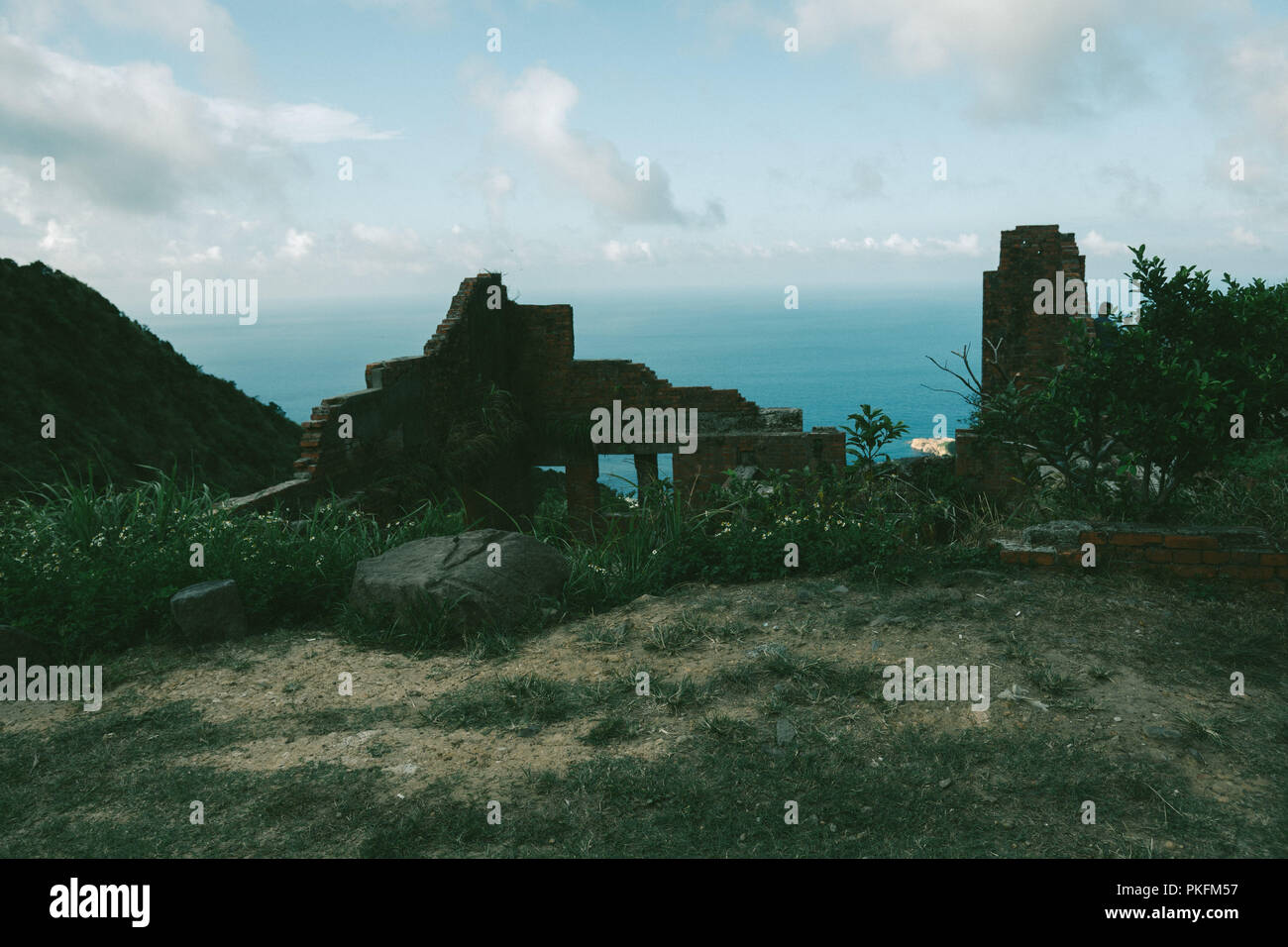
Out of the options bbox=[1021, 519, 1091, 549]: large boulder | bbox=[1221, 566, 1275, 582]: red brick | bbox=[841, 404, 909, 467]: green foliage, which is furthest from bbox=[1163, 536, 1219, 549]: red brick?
bbox=[841, 404, 909, 467]: green foliage

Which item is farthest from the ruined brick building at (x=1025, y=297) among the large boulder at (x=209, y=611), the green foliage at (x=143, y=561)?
the large boulder at (x=209, y=611)

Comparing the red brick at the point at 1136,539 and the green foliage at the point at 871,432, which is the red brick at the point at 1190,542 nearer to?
the red brick at the point at 1136,539

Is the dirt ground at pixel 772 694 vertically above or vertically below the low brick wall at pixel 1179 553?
below

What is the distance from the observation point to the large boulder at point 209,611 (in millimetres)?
5477

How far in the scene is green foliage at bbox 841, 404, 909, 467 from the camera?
6.96m

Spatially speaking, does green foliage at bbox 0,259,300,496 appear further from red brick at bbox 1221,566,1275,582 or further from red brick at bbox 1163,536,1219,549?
red brick at bbox 1221,566,1275,582

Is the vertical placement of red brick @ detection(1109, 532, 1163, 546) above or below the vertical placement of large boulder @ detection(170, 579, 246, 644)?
above

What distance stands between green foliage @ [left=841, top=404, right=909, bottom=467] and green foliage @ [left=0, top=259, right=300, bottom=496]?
14.6m

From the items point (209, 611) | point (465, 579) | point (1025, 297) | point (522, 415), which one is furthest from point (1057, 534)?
point (522, 415)

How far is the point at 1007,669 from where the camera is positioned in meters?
4.55

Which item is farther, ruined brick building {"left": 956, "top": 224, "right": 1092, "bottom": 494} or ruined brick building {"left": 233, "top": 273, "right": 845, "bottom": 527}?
ruined brick building {"left": 956, "top": 224, "right": 1092, "bottom": 494}

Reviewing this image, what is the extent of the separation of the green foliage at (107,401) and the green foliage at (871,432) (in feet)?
48.0
